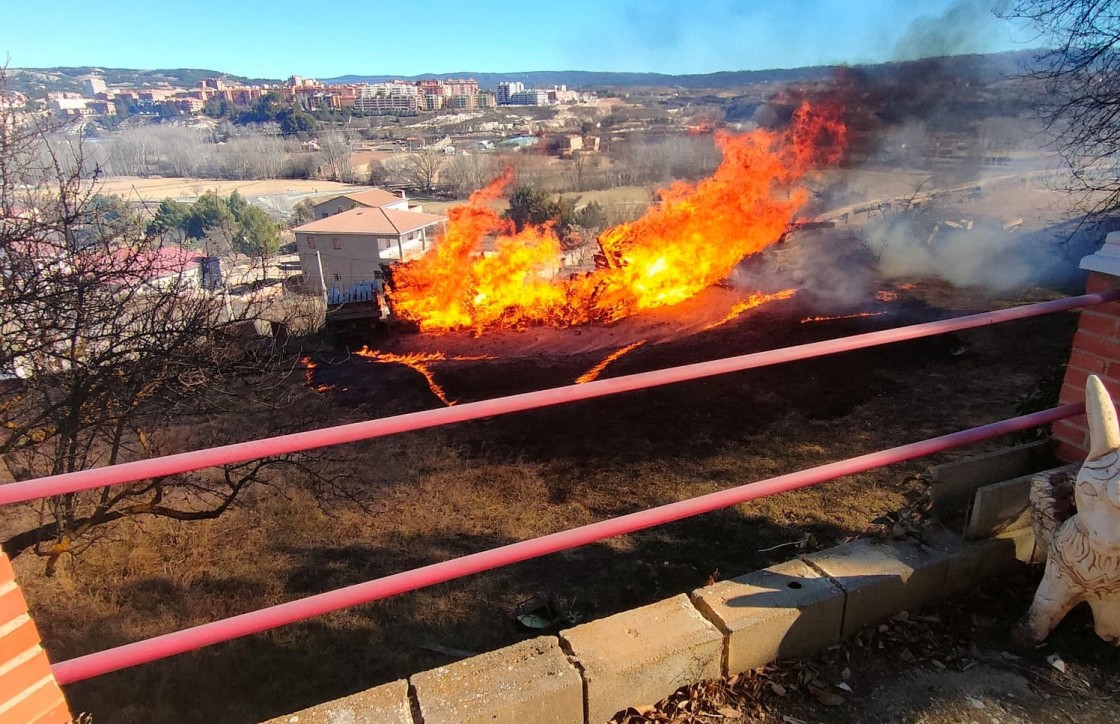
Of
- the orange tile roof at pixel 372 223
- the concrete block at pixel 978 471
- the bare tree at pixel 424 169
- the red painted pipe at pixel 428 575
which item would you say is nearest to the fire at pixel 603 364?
the concrete block at pixel 978 471

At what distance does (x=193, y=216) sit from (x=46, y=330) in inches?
2284

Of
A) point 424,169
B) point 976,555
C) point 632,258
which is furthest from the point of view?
point 424,169

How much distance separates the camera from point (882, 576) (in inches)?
95.8

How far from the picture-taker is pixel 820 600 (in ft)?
7.59

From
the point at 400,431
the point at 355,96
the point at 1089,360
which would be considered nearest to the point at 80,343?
the point at 400,431

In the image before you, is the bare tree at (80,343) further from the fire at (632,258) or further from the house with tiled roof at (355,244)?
the house with tiled roof at (355,244)

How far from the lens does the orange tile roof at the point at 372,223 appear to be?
5206 cm

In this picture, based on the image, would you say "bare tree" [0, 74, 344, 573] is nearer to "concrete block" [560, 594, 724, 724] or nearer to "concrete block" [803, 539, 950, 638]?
"concrete block" [560, 594, 724, 724]

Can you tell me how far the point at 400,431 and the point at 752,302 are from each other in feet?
66.5

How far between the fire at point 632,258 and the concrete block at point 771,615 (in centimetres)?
1830

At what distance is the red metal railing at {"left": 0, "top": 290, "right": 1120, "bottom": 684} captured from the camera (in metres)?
1.52

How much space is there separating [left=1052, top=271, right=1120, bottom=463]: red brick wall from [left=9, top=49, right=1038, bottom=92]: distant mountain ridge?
522 inches

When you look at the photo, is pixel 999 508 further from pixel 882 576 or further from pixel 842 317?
pixel 842 317

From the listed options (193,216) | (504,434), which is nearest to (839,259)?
(504,434)
